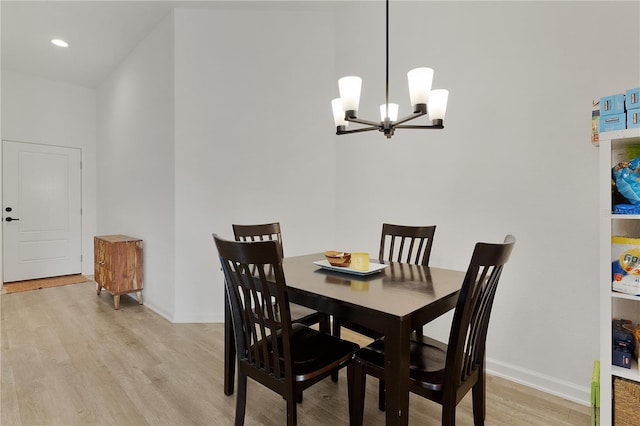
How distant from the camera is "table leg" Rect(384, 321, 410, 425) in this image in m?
1.12

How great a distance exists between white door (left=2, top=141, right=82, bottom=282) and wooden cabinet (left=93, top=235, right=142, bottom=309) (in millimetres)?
1851

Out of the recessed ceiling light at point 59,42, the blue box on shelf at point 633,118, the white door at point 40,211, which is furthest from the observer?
the white door at point 40,211

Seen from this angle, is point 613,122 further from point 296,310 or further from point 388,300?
point 296,310

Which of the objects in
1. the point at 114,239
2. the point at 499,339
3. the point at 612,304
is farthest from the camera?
the point at 114,239

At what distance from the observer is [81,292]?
4156 mm

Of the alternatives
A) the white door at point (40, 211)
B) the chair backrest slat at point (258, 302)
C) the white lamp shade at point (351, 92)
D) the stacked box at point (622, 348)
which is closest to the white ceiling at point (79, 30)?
the white door at point (40, 211)

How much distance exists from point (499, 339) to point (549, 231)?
0.79 metres

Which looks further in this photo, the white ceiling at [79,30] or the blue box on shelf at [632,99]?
the white ceiling at [79,30]

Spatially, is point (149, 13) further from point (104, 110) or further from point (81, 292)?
point (81, 292)

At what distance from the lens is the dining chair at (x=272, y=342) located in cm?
128

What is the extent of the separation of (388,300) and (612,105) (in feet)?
4.25

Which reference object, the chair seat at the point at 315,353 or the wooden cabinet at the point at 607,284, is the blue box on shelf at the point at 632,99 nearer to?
A: the wooden cabinet at the point at 607,284

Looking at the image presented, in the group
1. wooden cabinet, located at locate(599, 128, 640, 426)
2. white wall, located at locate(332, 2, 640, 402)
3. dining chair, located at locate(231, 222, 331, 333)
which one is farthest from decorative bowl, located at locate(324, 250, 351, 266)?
wooden cabinet, located at locate(599, 128, 640, 426)

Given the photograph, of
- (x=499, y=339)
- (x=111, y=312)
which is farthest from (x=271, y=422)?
(x=111, y=312)
